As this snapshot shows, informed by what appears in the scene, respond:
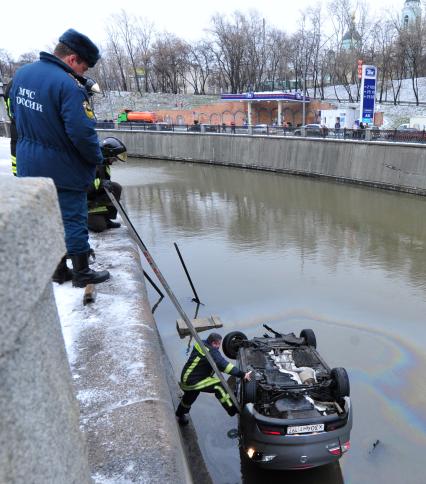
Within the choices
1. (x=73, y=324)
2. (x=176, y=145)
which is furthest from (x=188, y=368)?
(x=176, y=145)

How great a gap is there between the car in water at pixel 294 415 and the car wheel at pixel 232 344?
0.87 metres

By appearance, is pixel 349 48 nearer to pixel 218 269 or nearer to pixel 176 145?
pixel 176 145

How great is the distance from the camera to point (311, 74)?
57844 millimetres

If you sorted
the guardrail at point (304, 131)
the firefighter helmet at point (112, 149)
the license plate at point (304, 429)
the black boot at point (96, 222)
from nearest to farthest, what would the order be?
the license plate at point (304, 429), the firefighter helmet at point (112, 149), the black boot at point (96, 222), the guardrail at point (304, 131)

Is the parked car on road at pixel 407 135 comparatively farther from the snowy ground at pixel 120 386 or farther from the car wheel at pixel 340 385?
the snowy ground at pixel 120 386

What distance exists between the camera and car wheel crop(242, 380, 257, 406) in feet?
14.0

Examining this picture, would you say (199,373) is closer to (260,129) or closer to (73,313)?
(73,313)

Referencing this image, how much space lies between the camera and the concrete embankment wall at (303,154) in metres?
19.7

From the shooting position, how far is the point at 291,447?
390cm

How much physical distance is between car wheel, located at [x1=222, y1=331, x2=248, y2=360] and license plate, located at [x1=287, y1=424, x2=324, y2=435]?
2.22 metres

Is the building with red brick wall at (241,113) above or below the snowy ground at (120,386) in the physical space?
above

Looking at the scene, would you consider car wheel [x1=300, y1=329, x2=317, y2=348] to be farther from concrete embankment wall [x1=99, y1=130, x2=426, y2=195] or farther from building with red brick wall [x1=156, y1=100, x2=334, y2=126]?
building with red brick wall [x1=156, y1=100, x2=334, y2=126]

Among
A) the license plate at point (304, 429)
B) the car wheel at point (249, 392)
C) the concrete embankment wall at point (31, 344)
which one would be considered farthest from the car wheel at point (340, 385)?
the concrete embankment wall at point (31, 344)

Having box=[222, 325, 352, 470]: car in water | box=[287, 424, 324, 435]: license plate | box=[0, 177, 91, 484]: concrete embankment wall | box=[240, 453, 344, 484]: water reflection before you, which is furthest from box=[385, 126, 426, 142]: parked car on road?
box=[0, 177, 91, 484]: concrete embankment wall
